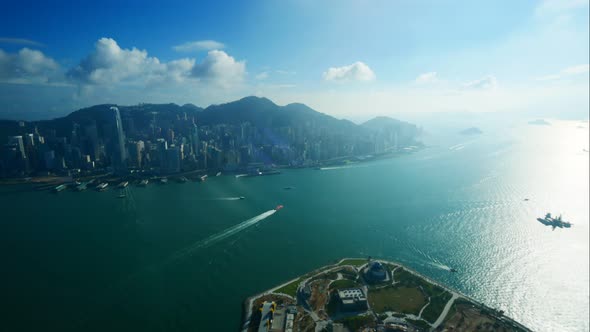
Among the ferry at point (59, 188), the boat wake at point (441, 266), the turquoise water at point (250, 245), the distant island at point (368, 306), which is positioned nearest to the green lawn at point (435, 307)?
the distant island at point (368, 306)

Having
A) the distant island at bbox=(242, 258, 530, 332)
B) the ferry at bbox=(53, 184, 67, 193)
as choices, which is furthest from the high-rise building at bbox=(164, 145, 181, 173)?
the distant island at bbox=(242, 258, 530, 332)

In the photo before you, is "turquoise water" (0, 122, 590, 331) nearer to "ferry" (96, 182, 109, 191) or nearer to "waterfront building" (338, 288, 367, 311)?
"ferry" (96, 182, 109, 191)

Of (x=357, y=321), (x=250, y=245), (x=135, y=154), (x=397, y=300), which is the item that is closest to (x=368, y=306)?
(x=357, y=321)

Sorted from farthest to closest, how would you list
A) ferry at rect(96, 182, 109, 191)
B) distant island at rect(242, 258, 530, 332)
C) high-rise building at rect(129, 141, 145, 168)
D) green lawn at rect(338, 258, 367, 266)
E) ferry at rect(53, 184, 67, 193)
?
high-rise building at rect(129, 141, 145, 168) → ferry at rect(96, 182, 109, 191) → ferry at rect(53, 184, 67, 193) → green lawn at rect(338, 258, 367, 266) → distant island at rect(242, 258, 530, 332)

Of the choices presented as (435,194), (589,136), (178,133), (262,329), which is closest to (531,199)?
(435,194)

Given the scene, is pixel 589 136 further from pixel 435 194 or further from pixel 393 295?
pixel 393 295

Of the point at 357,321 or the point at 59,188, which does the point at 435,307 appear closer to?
the point at 357,321

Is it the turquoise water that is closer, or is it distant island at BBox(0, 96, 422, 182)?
the turquoise water

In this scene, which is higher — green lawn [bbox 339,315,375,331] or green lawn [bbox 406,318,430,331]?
green lawn [bbox 339,315,375,331]

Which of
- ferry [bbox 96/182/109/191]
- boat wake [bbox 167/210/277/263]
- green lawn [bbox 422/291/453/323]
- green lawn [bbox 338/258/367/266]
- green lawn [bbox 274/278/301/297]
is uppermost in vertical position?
ferry [bbox 96/182/109/191]
